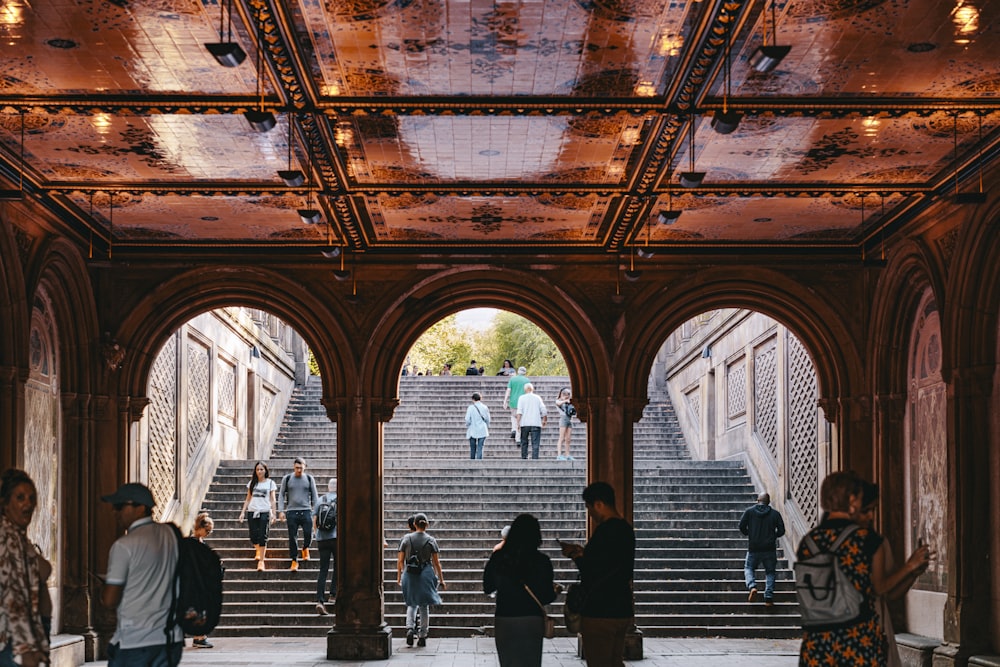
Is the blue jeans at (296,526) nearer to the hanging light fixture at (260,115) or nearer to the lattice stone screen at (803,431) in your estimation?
the lattice stone screen at (803,431)

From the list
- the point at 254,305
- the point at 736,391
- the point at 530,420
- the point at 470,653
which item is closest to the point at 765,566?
the point at 470,653

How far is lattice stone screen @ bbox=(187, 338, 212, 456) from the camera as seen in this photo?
19938mm

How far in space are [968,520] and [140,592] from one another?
7.96m

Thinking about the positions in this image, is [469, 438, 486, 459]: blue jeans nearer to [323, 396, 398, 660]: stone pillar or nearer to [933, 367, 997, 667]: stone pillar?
[323, 396, 398, 660]: stone pillar

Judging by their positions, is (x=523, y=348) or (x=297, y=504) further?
(x=523, y=348)

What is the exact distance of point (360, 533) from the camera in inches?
589

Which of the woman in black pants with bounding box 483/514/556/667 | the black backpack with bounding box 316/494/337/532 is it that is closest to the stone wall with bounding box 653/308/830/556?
the black backpack with bounding box 316/494/337/532

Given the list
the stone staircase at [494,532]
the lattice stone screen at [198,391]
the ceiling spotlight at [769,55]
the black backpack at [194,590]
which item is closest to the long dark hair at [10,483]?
the black backpack at [194,590]

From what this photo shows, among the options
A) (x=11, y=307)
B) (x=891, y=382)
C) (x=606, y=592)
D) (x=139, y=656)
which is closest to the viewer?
(x=139, y=656)

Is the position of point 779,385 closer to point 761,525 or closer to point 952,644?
point 761,525

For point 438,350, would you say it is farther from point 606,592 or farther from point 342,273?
point 606,592

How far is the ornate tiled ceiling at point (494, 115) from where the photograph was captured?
840 centimetres

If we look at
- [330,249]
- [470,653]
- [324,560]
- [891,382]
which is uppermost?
[330,249]

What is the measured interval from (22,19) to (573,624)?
484cm
